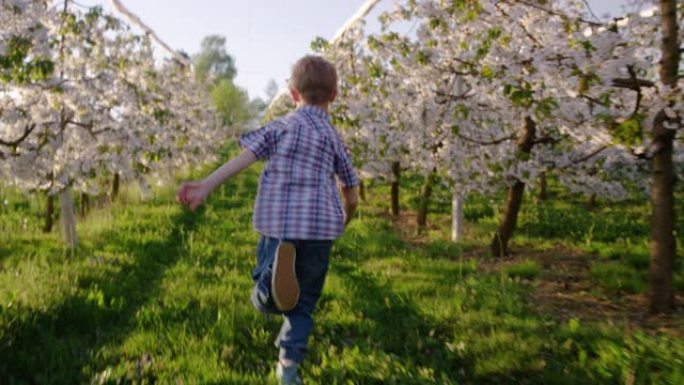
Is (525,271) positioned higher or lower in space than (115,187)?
lower

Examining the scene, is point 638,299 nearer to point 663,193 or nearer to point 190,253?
point 663,193

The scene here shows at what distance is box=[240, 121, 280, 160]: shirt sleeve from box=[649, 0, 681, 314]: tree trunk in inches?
133

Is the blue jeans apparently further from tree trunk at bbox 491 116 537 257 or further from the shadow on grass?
tree trunk at bbox 491 116 537 257

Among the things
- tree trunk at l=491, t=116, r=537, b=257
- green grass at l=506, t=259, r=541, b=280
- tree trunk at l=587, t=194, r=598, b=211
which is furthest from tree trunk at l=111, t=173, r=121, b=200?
tree trunk at l=587, t=194, r=598, b=211

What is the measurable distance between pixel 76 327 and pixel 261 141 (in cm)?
261

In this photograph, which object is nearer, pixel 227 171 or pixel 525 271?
pixel 227 171

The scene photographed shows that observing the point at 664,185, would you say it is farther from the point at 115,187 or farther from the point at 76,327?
the point at 115,187

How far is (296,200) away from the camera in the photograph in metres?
3.41

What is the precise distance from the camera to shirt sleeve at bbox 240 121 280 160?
3.48 metres

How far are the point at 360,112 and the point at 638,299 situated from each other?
6555 mm

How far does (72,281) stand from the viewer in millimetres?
5719

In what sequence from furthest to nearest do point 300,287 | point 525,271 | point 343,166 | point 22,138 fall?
point 22,138 < point 525,271 < point 343,166 < point 300,287

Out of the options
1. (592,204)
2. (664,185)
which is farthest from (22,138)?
(592,204)

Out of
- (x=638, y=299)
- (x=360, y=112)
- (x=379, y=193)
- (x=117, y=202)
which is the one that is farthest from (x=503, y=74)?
(x=379, y=193)
